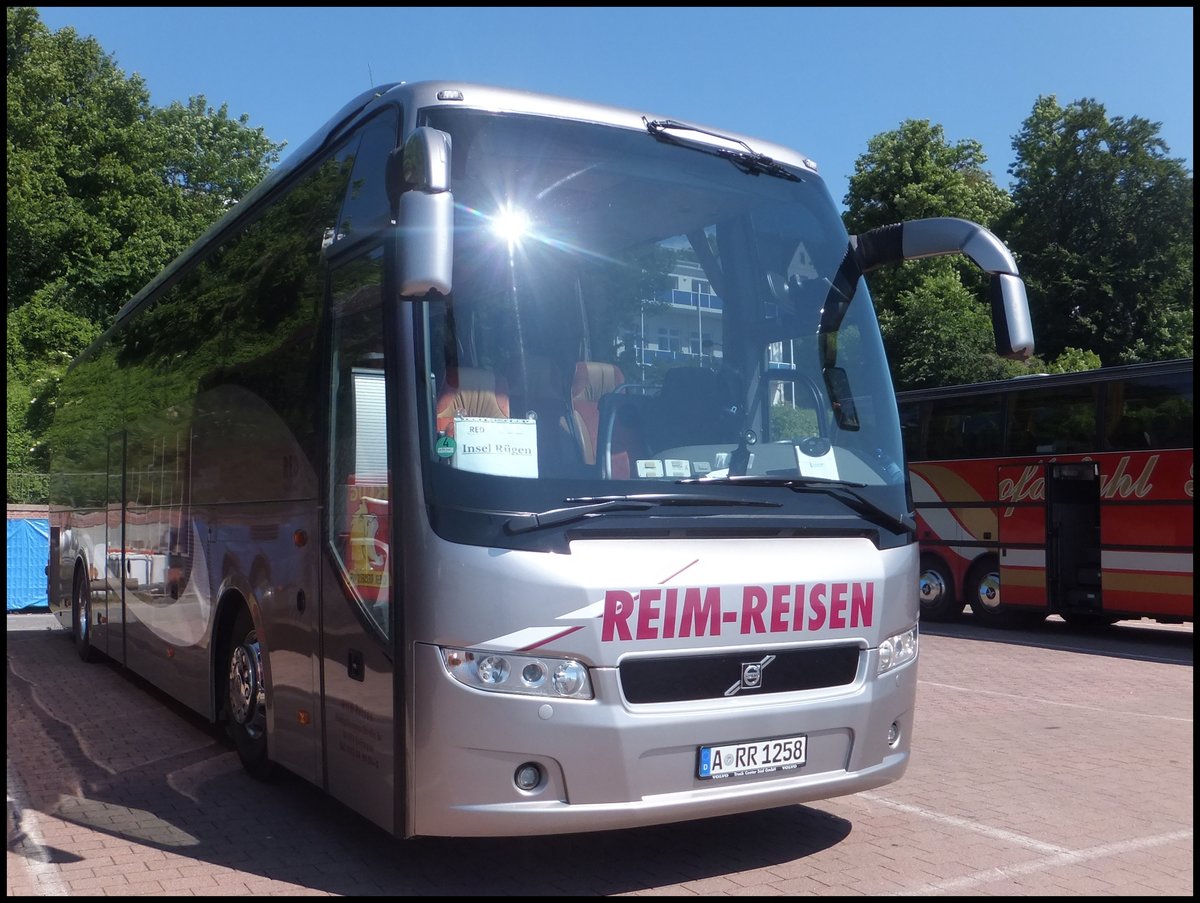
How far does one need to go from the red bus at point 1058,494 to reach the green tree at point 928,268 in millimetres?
19108

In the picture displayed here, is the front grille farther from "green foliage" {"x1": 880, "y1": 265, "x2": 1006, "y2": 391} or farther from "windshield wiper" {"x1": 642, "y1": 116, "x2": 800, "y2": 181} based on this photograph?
"green foliage" {"x1": 880, "y1": 265, "x2": 1006, "y2": 391}

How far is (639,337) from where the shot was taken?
5.46 m

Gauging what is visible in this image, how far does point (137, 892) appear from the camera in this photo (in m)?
5.19

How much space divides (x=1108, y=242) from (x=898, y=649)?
45.2 meters

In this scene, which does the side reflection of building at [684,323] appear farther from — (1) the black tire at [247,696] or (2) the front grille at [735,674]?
(1) the black tire at [247,696]

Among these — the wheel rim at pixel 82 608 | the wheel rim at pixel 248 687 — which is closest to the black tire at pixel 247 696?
the wheel rim at pixel 248 687

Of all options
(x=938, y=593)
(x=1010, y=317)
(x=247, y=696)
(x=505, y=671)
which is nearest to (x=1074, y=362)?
(x=938, y=593)

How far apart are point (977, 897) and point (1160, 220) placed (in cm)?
4594

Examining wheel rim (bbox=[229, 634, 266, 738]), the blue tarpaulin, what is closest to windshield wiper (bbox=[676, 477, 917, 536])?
wheel rim (bbox=[229, 634, 266, 738])

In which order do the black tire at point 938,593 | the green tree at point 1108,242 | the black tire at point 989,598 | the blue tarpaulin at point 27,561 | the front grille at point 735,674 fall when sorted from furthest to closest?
1. the green tree at point 1108,242
2. the blue tarpaulin at point 27,561
3. the black tire at point 938,593
4. the black tire at point 989,598
5. the front grille at point 735,674

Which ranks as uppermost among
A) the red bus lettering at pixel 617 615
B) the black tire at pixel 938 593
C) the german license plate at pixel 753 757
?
the red bus lettering at pixel 617 615

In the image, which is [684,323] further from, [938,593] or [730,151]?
[938,593]

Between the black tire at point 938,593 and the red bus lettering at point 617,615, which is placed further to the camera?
the black tire at point 938,593

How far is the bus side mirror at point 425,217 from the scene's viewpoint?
457cm
